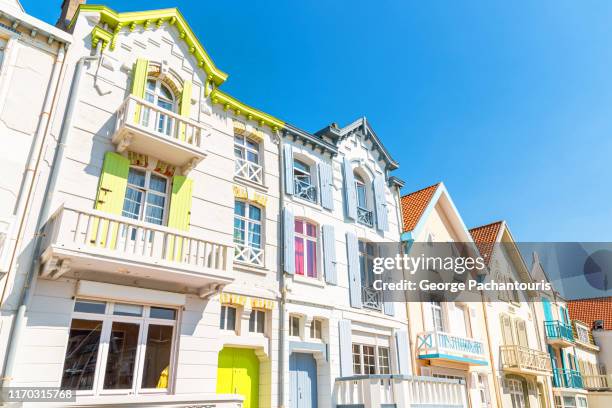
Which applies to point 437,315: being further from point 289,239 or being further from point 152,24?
point 152,24

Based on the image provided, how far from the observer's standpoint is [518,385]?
23.0 meters

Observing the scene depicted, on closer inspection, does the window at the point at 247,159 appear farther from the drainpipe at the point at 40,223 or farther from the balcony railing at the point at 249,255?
the drainpipe at the point at 40,223

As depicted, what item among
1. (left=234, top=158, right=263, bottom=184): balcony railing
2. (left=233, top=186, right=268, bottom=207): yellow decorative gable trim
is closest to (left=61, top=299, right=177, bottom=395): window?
(left=233, top=186, right=268, bottom=207): yellow decorative gable trim

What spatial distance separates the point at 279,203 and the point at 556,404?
74.9 feet

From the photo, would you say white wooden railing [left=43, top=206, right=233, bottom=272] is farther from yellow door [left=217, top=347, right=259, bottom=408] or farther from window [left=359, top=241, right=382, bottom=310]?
window [left=359, top=241, right=382, bottom=310]

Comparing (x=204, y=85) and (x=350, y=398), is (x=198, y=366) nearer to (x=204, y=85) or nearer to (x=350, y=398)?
(x=350, y=398)

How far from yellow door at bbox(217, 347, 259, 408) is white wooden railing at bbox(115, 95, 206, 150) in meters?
5.60

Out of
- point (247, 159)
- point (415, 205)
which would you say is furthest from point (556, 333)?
point (247, 159)

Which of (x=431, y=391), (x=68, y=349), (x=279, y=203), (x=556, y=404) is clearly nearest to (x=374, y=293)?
(x=431, y=391)

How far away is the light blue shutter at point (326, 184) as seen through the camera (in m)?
15.9

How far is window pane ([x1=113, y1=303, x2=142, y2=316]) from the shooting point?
32.4 ft

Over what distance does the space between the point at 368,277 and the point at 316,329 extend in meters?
3.51

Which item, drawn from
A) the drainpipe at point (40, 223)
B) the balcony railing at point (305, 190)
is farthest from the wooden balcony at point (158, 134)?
the balcony railing at point (305, 190)

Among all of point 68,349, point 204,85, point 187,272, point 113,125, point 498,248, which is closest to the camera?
point 68,349
